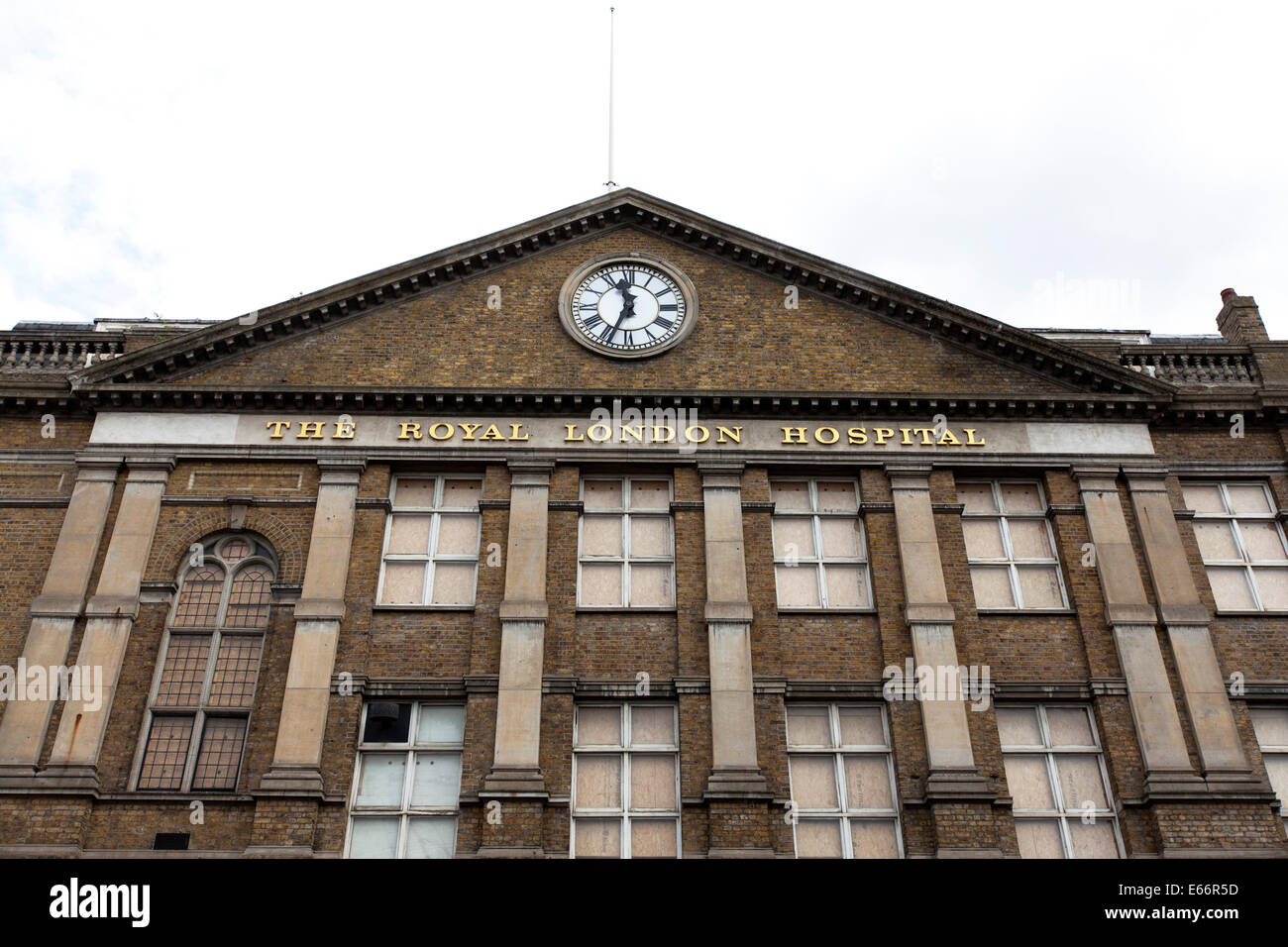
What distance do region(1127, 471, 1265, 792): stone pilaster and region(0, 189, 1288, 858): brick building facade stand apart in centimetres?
6

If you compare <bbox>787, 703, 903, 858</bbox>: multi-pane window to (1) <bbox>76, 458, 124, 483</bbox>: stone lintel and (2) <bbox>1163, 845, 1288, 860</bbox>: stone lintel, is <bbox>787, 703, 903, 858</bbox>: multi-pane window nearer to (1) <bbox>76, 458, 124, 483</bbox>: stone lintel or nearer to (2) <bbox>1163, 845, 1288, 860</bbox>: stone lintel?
(2) <bbox>1163, 845, 1288, 860</bbox>: stone lintel

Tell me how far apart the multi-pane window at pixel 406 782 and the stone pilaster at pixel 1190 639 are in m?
11.3

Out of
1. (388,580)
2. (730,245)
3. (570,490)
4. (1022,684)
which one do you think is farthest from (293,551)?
(1022,684)

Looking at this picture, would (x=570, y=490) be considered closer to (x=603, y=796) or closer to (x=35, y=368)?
(x=603, y=796)

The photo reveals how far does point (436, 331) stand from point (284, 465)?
3733 millimetres

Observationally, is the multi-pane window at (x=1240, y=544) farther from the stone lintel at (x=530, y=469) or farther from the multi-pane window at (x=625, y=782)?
the stone lintel at (x=530, y=469)

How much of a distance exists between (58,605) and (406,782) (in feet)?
20.5

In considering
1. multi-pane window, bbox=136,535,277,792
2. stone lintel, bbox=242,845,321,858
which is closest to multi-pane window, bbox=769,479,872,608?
stone lintel, bbox=242,845,321,858

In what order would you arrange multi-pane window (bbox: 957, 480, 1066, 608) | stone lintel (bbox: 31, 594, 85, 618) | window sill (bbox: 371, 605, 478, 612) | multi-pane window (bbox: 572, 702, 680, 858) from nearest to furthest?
multi-pane window (bbox: 572, 702, 680, 858), stone lintel (bbox: 31, 594, 85, 618), window sill (bbox: 371, 605, 478, 612), multi-pane window (bbox: 957, 480, 1066, 608)

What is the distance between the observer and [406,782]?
17766 millimetres

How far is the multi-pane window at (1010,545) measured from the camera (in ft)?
65.0

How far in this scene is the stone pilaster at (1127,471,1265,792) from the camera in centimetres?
1780

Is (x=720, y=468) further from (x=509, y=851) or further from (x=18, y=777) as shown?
(x=18, y=777)

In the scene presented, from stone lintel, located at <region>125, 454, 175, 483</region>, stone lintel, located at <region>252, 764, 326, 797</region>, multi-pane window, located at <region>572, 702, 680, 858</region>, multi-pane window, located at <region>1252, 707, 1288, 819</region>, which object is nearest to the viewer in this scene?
stone lintel, located at <region>252, 764, 326, 797</region>
